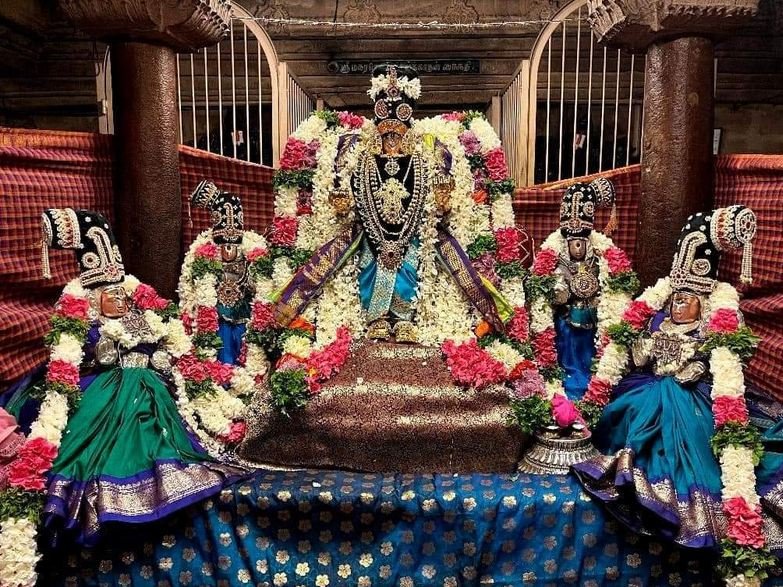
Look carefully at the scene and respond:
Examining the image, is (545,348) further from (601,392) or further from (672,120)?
(672,120)

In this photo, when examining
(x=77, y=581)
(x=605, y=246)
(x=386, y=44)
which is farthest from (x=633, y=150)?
(x=77, y=581)

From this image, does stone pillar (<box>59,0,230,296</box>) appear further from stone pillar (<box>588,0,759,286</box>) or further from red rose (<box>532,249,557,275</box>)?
stone pillar (<box>588,0,759,286</box>)

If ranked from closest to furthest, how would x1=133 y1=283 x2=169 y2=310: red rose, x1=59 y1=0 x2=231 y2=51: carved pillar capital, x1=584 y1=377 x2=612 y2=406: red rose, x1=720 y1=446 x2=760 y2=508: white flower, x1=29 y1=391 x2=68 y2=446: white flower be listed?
1. x1=720 y1=446 x2=760 y2=508: white flower
2. x1=29 y1=391 x2=68 y2=446: white flower
3. x1=133 y1=283 x2=169 y2=310: red rose
4. x1=584 y1=377 x2=612 y2=406: red rose
5. x1=59 y1=0 x2=231 y2=51: carved pillar capital

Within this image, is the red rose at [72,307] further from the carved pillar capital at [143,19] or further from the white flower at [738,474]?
the white flower at [738,474]

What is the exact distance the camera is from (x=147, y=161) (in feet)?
14.3

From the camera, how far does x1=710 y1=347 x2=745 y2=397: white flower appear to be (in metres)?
3.10

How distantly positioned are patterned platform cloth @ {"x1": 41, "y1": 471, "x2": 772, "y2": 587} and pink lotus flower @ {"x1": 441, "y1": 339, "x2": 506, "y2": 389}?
638mm

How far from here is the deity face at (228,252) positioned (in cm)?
431

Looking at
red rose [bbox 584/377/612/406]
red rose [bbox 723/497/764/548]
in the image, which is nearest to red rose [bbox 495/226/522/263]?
red rose [bbox 584/377/612/406]

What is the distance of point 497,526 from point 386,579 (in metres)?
0.56

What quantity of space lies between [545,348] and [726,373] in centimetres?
129

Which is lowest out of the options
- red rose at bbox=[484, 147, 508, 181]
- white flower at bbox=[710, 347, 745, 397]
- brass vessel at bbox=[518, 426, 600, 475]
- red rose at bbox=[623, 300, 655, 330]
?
brass vessel at bbox=[518, 426, 600, 475]

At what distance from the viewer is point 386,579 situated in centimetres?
320

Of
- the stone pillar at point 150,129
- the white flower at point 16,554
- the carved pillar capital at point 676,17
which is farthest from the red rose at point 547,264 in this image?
the white flower at point 16,554
